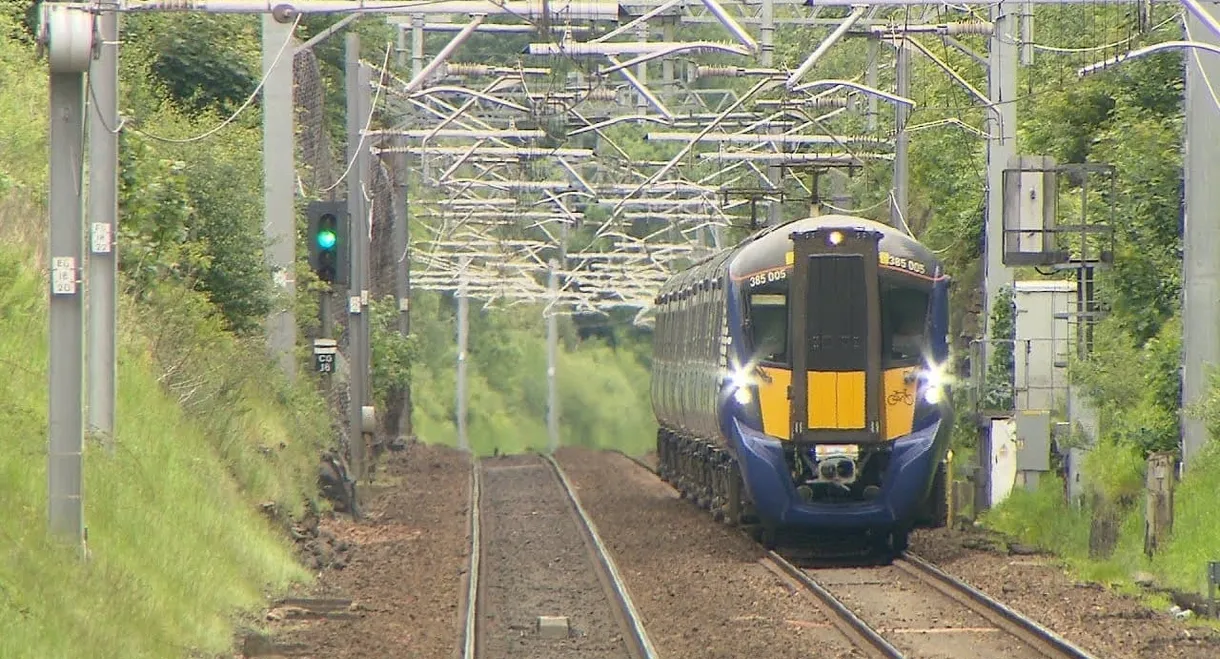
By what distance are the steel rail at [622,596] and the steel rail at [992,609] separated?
8.50 feet

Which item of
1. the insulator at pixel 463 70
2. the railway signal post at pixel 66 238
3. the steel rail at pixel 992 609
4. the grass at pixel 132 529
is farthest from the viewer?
the insulator at pixel 463 70

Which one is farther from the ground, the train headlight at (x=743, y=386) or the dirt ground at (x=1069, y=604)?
the train headlight at (x=743, y=386)

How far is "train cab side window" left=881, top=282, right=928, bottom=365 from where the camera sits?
62.6 feet

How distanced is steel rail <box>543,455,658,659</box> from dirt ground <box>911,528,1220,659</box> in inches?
112

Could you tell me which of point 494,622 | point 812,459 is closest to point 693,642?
point 494,622

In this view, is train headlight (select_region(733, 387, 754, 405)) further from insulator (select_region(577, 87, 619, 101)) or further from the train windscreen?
insulator (select_region(577, 87, 619, 101))

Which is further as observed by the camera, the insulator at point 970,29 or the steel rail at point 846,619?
the insulator at point 970,29

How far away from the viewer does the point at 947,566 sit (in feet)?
63.3

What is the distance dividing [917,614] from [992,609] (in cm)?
58

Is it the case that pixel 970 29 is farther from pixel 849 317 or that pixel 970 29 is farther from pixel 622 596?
pixel 622 596

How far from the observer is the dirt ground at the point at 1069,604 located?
13.3 metres

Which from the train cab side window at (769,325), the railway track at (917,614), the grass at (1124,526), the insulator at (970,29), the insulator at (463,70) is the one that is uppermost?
the insulator at (970,29)

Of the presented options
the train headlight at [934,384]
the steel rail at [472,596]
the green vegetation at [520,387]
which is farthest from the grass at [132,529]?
the green vegetation at [520,387]

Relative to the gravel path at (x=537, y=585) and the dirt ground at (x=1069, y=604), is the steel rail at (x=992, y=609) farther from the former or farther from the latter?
the gravel path at (x=537, y=585)
